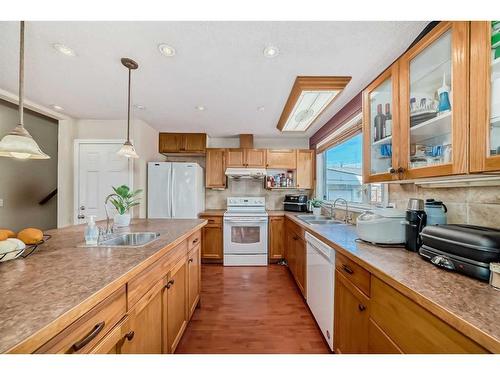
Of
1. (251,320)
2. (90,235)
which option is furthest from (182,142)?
(251,320)

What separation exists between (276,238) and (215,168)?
1.70 metres

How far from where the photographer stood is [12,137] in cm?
117

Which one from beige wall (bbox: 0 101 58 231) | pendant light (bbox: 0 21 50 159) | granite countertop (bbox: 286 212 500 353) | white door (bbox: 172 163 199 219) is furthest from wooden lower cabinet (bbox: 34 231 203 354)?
beige wall (bbox: 0 101 58 231)

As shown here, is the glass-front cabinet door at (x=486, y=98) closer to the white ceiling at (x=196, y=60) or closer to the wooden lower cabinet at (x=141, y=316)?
the white ceiling at (x=196, y=60)

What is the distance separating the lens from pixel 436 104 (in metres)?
1.12

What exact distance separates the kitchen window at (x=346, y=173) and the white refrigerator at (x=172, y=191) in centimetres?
228

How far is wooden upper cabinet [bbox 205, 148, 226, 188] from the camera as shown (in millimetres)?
3902

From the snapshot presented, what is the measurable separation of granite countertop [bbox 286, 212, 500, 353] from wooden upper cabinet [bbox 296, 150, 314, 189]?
2767 mm

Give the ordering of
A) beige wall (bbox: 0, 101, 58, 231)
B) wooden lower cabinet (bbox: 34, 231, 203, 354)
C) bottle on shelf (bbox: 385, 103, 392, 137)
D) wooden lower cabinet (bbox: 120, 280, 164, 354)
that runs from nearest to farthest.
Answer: wooden lower cabinet (bbox: 34, 231, 203, 354) < wooden lower cabinet (bbox: 120, 280, 164, 354) < bottle on shelf (bbox: 385, 103, 392, 137) < beige wall (bbox: 0, 101, 58, 231)

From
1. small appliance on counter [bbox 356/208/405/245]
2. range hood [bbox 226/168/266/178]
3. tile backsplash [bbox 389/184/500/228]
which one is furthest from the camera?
range hood [bbox 226/168/266/178]

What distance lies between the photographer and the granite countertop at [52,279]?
0.52m

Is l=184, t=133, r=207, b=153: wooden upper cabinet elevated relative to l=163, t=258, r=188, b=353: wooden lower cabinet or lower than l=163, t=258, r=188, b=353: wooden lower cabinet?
elevated

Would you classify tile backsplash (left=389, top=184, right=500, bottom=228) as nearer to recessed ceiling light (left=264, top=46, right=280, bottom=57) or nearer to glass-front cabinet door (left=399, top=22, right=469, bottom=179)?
glass-front cabinet door (left=399, top=22, right=469, bottom=179)
